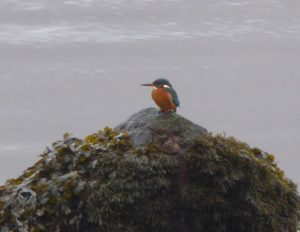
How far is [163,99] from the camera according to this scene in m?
4.99

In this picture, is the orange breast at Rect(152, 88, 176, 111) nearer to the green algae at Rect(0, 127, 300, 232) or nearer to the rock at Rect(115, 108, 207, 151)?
the rock at Rect(115, 108, 207, 151)

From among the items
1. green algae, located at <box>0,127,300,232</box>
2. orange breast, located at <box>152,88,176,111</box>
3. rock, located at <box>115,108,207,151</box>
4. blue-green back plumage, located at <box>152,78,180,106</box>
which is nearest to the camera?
green algae, located at <box>0,127,300,232</box>

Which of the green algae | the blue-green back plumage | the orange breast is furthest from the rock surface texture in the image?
the blue-green back plumage

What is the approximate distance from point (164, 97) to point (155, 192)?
1170 mm

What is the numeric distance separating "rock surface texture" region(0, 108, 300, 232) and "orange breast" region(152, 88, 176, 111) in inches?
26.7

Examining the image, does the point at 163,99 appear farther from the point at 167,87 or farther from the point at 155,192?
the point at 155,192

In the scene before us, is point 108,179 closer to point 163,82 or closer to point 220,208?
point 220,208

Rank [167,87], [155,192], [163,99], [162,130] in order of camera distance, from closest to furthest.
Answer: [155,192] < [162,130] < [163,99] < [167,87]

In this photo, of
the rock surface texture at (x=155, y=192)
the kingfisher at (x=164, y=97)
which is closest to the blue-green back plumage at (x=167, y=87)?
the kingfisher at (x=164, y=97)

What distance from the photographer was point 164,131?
434 centimetres

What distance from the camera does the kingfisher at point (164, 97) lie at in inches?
193

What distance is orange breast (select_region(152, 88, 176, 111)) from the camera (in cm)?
491

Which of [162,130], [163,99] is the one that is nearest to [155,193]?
[162,130]

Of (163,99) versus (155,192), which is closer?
(155,192)
